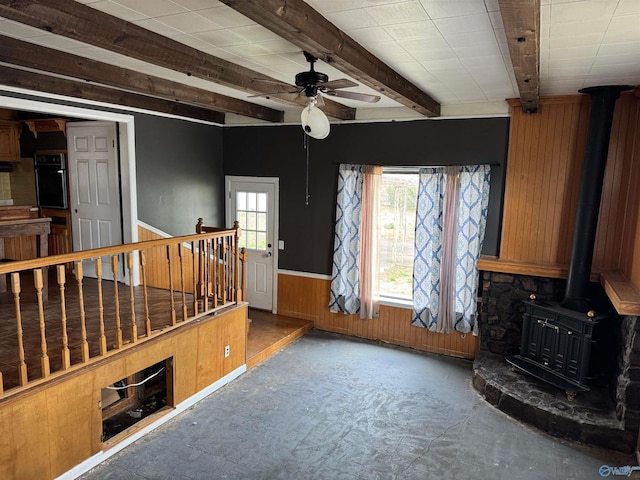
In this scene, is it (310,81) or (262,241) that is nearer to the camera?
(310,81)

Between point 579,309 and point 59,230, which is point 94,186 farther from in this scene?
point 579,309

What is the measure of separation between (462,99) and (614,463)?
136 inches

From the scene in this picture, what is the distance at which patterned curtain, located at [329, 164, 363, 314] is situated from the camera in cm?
553

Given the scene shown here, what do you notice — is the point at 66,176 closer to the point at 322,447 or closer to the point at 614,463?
the point at 322,447

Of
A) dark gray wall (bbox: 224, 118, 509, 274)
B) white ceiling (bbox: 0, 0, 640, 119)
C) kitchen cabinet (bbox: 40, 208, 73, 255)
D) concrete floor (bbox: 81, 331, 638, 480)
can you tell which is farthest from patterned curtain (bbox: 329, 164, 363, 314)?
kitchen cabinet (bbox: 40, 208, 73, 255)

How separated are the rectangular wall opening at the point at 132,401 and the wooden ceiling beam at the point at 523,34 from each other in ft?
11.0

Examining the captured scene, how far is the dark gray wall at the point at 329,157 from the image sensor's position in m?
4.86

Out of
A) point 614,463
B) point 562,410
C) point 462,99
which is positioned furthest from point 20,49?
point 614,463

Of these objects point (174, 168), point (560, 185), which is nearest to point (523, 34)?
point (560, 185)

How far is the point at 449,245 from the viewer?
16.4 ft

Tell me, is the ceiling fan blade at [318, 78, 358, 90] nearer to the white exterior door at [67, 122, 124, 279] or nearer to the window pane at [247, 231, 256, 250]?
the white exterior door at [67, 122, 124, 279]

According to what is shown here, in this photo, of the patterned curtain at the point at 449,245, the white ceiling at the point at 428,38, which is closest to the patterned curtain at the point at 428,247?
the patterned curtain at the point at 449,245

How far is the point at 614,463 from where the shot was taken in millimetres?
3352

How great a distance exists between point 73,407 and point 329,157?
3.89m
